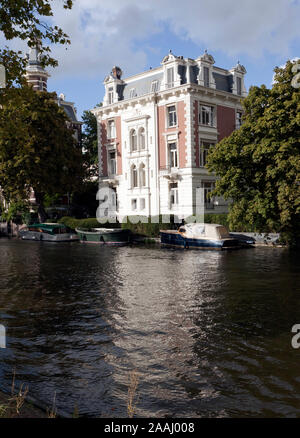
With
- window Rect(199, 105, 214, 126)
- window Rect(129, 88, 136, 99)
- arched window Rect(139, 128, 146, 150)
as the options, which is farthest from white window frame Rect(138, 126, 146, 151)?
window Rect(199, 105, 214, 126)

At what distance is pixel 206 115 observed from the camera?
41.4 meters

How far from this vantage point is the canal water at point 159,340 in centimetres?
712

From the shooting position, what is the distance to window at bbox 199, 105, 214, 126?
40.7m

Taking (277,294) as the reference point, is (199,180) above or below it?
above

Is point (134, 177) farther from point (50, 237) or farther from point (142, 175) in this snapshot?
point (50, 237)

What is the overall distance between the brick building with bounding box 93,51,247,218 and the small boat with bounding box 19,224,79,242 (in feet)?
21.6

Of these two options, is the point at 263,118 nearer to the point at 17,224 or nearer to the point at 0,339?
the point at 0,339

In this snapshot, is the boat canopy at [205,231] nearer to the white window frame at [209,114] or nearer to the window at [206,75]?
the white window frame at [209,114]

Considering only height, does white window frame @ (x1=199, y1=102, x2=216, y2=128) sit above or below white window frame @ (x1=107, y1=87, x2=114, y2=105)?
below

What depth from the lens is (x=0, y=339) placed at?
10.3 meters

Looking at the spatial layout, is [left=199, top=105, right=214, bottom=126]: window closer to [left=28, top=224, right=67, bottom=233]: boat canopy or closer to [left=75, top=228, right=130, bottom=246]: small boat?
[left=75, top=228, right=130, bottom=246]: small boat

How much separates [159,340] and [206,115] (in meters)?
34.3

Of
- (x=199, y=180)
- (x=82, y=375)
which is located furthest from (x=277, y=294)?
(x=199, y=180)
